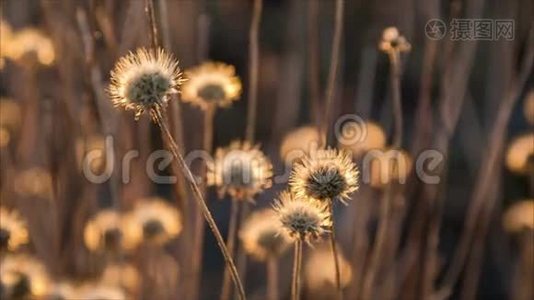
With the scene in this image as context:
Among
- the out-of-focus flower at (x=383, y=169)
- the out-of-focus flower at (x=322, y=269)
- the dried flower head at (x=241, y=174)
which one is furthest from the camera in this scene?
the out-of-focus flower at (x=322, y=269)

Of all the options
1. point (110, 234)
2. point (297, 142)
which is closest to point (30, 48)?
point (110, 234)

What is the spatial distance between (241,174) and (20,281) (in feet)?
1.38

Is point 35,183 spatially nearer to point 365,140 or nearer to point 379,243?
point 365,140

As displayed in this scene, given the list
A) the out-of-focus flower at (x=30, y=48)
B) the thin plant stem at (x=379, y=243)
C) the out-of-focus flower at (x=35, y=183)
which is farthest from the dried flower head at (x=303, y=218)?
the out-of-focus flower at (x=35, y=183)

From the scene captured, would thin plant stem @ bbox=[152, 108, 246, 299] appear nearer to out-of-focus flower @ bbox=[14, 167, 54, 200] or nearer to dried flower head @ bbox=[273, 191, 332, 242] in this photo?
dried flower head @ bbox=[273, 191, 332, 242]

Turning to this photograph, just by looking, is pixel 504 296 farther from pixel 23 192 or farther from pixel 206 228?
pixel 23 192

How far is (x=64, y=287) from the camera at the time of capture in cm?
163

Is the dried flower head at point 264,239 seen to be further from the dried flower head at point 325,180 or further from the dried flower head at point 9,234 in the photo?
the dried flower head at point 325,180

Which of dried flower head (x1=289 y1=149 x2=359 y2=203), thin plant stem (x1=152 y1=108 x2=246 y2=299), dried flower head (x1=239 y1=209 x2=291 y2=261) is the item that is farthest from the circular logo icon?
thin plant stem (x1=152 y1=108 x2=246 y2=299)

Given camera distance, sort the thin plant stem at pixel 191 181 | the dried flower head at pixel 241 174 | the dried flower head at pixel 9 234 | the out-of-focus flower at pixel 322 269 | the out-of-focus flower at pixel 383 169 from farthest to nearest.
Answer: the out-of-focus flower at pixel 322 269
the out-of-focus flower at pixel 383 169
the dried flower head at pixel 9 234
the dried flower head at pixel 241 174
the thin plant stem at pixel 191 181

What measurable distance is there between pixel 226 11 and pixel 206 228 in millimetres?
985

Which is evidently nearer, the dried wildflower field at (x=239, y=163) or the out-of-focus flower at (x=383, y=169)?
the dried wildflower field at (x=239, y=163)

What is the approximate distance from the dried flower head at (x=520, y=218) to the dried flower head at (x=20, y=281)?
84 centimetres

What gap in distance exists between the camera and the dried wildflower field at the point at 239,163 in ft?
4.61
